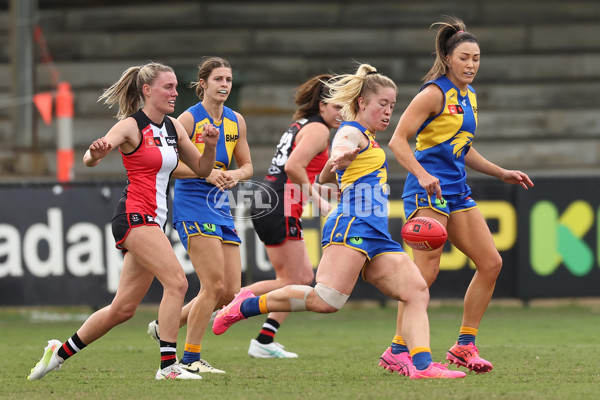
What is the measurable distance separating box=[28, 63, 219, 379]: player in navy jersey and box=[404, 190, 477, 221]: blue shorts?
134cm

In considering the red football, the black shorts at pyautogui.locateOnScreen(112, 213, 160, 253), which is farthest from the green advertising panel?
the black shorts at pyautogui.locateOnScreen(112, 213, 160, 253)

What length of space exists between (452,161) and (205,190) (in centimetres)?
169

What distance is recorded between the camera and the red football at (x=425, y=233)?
636cm

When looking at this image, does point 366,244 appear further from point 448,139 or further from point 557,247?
point 557,247

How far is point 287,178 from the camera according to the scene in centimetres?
827

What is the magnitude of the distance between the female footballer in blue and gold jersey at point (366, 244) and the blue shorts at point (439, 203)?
0.48 m

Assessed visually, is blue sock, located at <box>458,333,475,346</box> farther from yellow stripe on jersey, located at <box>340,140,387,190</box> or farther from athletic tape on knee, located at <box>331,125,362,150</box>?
athletic tape on knee, located at <box>331,125,362,150</box>

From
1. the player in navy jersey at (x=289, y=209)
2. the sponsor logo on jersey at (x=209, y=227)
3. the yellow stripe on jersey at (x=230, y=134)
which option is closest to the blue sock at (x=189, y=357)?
the sponsor logo on jersey at (x=209, y=227)

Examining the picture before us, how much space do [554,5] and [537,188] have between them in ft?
27.7

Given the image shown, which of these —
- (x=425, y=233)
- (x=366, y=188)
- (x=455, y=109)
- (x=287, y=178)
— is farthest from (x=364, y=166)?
(x=287, y=178)

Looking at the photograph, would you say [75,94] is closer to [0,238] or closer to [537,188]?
[0,238]

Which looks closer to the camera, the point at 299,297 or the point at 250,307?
the point at 299,297

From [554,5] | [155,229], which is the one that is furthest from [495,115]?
[155,229]

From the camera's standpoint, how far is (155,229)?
20.8 feet
